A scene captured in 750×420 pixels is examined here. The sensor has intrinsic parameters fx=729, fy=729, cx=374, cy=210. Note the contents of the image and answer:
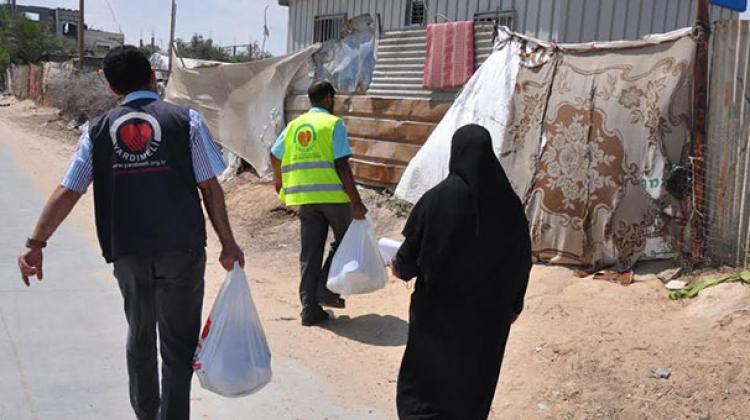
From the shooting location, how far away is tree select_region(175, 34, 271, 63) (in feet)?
101

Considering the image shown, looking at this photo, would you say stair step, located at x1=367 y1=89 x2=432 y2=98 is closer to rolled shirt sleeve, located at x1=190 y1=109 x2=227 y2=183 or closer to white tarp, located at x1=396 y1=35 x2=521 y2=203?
white tarp, located at x1=396 y1=35 x2=521 y2=203

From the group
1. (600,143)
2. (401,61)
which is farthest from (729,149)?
(401,61)

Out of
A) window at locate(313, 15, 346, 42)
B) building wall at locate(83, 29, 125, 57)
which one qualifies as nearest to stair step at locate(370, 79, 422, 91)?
window at locate(313, 15, 346, 42)

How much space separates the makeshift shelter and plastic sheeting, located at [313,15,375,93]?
3.01 metres

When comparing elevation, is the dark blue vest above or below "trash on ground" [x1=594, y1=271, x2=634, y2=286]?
above

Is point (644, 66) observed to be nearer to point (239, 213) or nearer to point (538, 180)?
point (538, 180)

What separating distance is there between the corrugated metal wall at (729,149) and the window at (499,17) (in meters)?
4.12

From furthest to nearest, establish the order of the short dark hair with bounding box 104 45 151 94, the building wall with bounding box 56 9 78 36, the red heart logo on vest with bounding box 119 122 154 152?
the building wall with bounding box 56 9 78 36, the short dark hair with bounding box 104 45 151 94, the red heart logo on vest with bounding box 119 122 154 152

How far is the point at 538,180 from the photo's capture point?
241 inches

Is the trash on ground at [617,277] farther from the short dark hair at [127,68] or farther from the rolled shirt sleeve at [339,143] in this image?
the short dark hair at [127,68]

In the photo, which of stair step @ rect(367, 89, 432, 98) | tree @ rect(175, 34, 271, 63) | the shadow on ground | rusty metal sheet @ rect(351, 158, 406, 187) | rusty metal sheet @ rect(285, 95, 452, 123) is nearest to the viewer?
the shadow on ground

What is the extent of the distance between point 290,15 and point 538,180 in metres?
9.59

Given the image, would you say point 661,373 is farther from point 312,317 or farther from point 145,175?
point 145,175

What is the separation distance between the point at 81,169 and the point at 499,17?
281 inches
